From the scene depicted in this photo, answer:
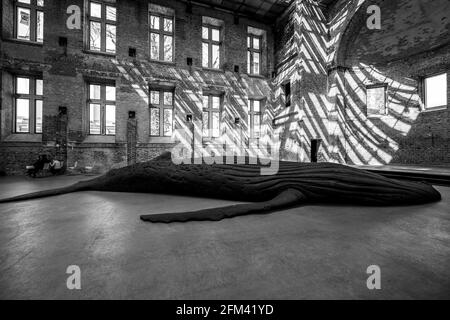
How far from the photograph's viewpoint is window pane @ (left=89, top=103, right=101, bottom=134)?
8984mm

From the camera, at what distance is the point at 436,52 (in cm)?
902

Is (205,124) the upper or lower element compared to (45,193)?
upper

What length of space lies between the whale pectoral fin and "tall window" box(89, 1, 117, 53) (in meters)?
10.5

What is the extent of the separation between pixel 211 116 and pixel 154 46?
15.0 ft

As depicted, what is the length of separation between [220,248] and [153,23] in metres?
12.0

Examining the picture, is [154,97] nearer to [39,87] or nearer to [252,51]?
[39,87]

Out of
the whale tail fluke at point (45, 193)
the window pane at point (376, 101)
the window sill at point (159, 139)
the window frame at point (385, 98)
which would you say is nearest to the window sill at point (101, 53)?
the window sill at point (159, 139)

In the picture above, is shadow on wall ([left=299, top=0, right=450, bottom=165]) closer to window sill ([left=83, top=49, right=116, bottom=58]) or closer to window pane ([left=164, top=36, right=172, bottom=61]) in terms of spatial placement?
window pane ([left=164, top=36, right=172, bottom=61])

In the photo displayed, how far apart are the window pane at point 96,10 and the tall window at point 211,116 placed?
6.15 meters

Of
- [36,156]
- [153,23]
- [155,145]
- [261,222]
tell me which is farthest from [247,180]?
[153,23]

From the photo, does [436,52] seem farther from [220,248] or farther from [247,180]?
[220,248]

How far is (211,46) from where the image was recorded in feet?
36.4

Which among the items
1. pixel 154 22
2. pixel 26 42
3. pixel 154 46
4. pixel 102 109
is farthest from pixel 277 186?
pixel 26 42
